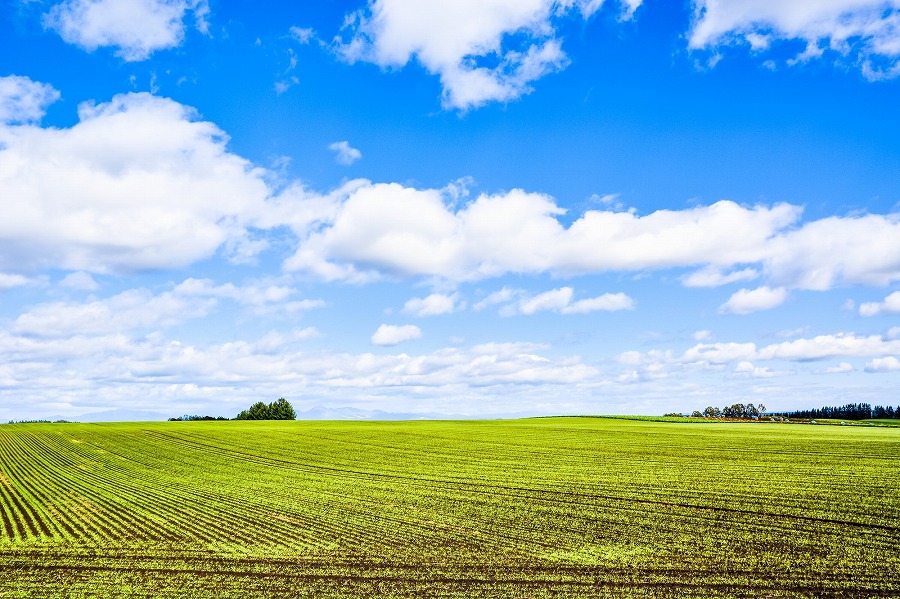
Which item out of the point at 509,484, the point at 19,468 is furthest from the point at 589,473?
the point at 19,468

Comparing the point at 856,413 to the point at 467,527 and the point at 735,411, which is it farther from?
the point at 467,527

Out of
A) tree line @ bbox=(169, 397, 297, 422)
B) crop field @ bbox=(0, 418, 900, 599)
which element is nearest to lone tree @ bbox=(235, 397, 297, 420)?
tree line @ bbox=(169, 397, 297, 422)

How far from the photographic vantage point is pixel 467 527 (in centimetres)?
A: 2391

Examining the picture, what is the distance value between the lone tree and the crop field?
350 ft

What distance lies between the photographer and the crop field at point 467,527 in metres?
17.4

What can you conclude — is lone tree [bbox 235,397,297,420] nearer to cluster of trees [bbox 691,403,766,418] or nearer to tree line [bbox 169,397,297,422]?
tree line [bbox 169,397,297,422]

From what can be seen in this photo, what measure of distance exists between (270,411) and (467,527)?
137467 millimetres

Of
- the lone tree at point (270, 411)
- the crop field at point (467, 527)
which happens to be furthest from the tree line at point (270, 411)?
the crop field at point (467, 527)

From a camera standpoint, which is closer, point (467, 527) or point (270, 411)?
point (467, 527)

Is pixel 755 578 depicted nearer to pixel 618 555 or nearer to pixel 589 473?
pixel 618 555

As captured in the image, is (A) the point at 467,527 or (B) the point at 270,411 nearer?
(A) the point at 467,527

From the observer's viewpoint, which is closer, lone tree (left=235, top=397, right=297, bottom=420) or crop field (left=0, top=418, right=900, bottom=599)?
crop field (left=0, top=418, right=900, bottom=599)

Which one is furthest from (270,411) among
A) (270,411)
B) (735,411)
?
(735,411)

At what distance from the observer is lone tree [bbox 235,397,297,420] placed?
152250 millimetres
